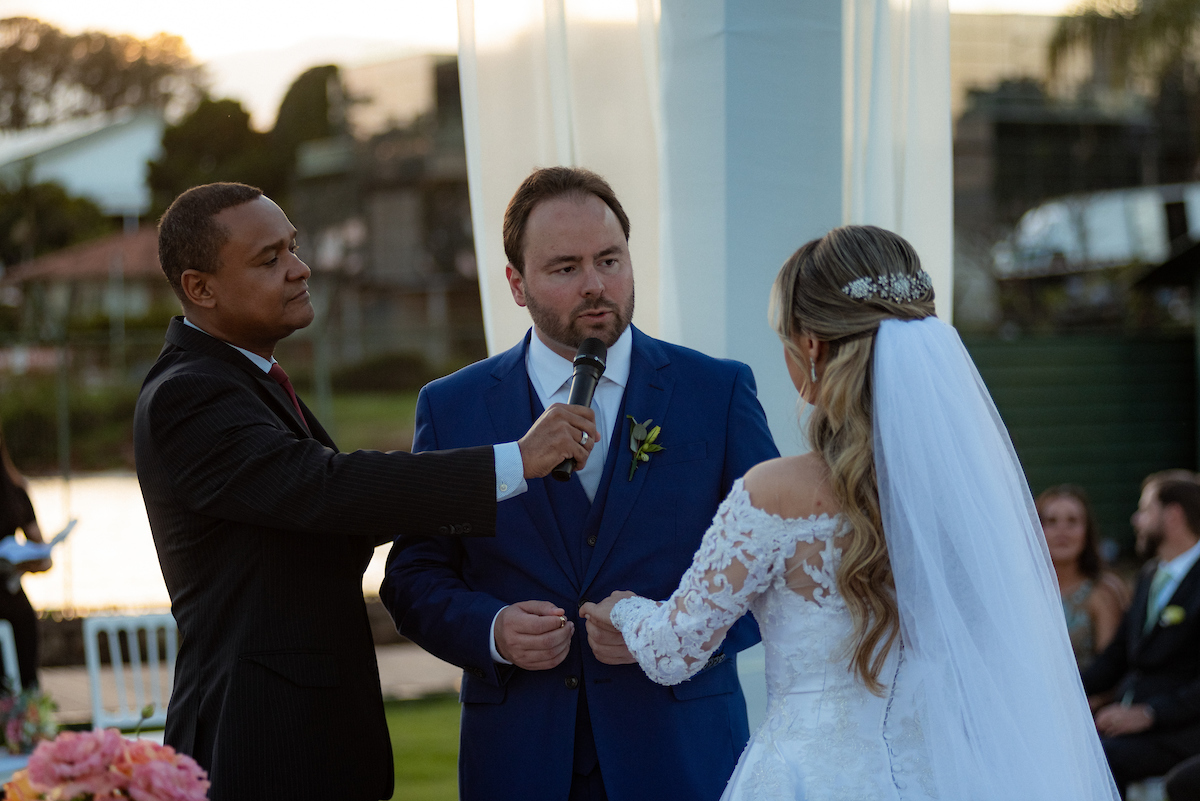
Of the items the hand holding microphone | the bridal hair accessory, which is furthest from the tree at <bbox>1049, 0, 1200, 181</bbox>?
the hand holding microphone

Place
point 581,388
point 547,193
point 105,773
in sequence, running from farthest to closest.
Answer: point 547,193 < point 581,388 < point 105,773

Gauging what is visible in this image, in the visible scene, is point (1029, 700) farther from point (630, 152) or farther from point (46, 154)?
point (46, 154)

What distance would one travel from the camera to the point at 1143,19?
17.5m

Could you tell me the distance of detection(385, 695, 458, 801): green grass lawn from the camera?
5719 mm

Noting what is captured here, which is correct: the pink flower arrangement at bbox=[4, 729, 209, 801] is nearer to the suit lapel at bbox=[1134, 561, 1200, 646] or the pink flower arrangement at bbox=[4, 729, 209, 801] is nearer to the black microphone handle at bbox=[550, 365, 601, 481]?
the black microphone handle at bbox=[550, 365, 601, 481]

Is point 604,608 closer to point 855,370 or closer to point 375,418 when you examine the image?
point 855,370

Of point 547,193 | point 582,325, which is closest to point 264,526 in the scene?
point 582,325

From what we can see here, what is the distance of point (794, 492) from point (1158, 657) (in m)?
3.58

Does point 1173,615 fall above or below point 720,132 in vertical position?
below

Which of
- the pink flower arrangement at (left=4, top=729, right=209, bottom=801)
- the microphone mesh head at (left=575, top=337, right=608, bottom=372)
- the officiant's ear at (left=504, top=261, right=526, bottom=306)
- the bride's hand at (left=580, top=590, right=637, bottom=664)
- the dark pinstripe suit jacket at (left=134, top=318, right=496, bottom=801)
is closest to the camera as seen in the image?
the pink flower arrangement at (left=4, top=729, right=209, bottom=801)

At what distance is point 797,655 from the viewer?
6.69 ft

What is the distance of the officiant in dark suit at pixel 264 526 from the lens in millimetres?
2133

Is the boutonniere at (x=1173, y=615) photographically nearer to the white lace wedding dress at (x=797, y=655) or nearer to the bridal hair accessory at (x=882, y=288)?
the white lace wedding dress at (x=797, y=655)

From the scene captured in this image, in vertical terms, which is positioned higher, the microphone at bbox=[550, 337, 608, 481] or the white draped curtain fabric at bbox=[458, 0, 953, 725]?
the white draped curtain fabric at bbox=[458, 0, 953, 725]
